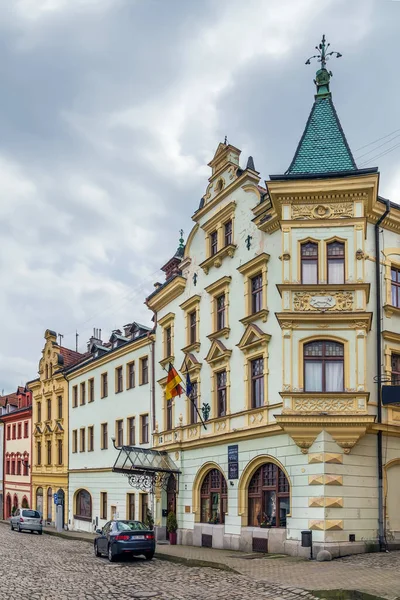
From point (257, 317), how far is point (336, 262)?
3.84 meters

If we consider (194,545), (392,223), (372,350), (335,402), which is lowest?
(194,545)

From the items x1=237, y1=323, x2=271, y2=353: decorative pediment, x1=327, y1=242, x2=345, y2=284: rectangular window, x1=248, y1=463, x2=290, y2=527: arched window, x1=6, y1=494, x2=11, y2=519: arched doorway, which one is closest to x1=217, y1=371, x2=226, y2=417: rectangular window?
x1=237, y1=323, x2=271, y2=353: decorative pediment

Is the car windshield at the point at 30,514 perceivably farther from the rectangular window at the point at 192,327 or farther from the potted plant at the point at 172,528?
the rectangular window at the point at 192,327

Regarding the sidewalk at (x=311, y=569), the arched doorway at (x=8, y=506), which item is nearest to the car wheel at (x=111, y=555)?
the sidewalk at (x=311, y=569)

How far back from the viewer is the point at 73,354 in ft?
188

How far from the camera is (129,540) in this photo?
24.9 m

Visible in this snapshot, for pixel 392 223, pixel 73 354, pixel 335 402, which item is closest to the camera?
pixel 335 402

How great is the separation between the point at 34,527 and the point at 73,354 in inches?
612

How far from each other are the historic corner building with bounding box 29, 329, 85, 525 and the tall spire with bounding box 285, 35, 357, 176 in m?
31.0

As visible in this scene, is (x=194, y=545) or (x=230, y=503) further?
(x=194, y=545)

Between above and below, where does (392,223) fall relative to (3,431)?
Result: above

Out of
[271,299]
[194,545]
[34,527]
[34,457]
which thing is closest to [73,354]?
[34,457]

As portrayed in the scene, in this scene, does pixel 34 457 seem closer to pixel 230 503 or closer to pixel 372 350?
pixel 230 503

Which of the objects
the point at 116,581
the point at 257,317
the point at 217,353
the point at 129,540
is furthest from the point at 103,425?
the point at 116,581
